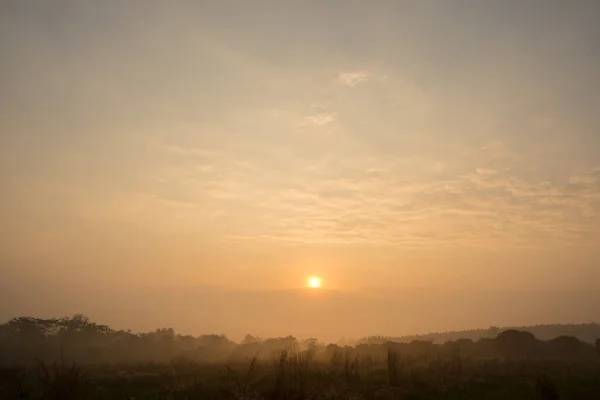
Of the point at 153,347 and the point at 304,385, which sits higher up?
the point at 304,385

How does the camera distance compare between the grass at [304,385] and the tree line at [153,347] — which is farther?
the tree line at [153,347]

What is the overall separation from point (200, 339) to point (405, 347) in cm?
10357

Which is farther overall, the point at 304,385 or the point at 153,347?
the point at 153,347

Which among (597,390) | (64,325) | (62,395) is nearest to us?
(62,395)

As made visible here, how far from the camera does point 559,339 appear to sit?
230ft

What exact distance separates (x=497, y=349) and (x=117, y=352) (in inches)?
2945

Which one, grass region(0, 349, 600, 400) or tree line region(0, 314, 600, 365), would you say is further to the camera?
tree line region(0, 314, 600, 365)

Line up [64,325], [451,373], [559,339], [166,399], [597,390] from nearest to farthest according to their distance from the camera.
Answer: [166,399]
[597,390]
[451,373]
[559,339]
[64,325]

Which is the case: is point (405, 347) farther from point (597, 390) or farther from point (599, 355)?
point (597, 390)

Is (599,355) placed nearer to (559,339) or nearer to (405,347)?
(559,339)

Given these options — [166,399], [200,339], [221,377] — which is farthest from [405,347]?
[200,339]

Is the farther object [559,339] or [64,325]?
[64,325]

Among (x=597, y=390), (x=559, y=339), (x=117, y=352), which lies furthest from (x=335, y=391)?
(x=117, y=352)

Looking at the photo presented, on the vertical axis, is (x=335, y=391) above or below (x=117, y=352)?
above
